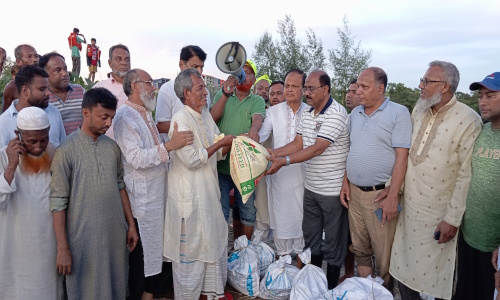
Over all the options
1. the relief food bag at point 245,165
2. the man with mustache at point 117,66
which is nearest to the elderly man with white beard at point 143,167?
the relief food bag at point 245,165

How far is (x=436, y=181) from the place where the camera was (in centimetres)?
335

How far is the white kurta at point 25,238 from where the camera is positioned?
2789mm

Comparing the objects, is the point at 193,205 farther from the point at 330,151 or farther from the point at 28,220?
the point at 330,151

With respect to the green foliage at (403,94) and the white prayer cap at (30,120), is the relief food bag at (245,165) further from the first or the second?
the green foliage at (403,94)

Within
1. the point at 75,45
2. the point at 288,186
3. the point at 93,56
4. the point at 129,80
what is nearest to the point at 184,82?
the point at 129,80

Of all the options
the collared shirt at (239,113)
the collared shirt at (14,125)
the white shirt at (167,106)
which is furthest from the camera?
the collared shirt at (239,113)

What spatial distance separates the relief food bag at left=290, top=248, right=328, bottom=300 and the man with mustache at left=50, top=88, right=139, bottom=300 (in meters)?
1.67

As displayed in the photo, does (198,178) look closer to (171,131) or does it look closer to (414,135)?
(171,131)

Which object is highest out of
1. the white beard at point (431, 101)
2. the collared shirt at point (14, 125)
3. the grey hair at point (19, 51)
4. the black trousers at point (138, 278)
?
the grey hair at point (19, 51)

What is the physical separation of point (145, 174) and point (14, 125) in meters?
1.15

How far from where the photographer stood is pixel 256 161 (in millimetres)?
3721

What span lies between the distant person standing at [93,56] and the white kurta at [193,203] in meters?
15.5

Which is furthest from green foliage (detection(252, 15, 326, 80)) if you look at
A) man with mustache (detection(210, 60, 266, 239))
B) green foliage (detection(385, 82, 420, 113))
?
man with mustache (detection(210, 60, 266, 239))

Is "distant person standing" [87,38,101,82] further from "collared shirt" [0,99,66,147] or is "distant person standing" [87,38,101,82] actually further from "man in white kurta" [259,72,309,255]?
"collared shirt" [0,99,66,147]
